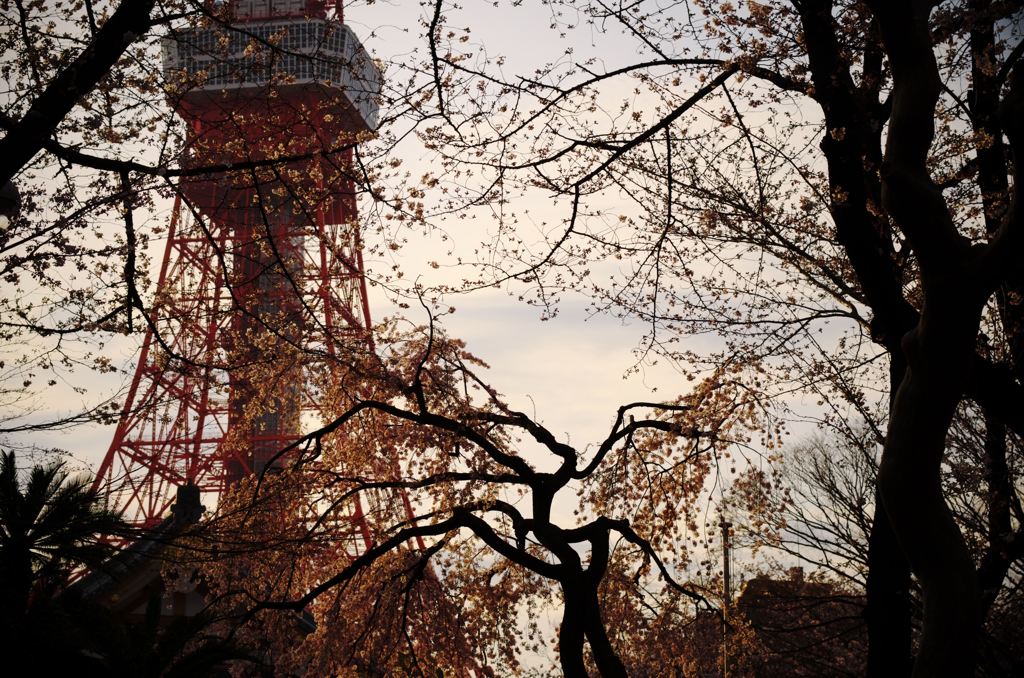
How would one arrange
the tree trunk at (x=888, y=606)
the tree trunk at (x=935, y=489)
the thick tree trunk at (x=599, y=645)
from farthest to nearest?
the thick tree trunk at (x=599, y=645)
the tree trunk at (x=888, y=606)
the tree trunk at (x=935, y=489)

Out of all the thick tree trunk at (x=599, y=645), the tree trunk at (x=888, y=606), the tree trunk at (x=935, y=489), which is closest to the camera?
the tree trunk at (x=935, y=489)

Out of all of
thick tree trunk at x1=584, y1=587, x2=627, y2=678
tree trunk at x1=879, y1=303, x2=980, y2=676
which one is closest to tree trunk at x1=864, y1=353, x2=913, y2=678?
tree trunk at x1=879, y1=303, x2=980, y2=676

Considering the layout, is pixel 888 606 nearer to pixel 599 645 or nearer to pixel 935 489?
pixel 935 489

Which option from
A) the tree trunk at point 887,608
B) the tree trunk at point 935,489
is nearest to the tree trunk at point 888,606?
the tree trunk at point 887,608

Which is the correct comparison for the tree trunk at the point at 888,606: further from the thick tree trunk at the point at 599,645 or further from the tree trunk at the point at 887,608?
the thick tree trunk at the point at 599,645

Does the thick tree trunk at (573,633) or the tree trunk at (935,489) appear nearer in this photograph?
the tree trunk at (935,489)

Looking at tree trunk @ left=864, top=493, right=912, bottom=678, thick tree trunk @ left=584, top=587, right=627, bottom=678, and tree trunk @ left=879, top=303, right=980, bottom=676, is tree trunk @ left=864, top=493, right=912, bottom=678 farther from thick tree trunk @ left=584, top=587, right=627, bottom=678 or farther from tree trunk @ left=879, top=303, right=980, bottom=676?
thick tree trunk @ left=584, top=587, right=627, bottom=678

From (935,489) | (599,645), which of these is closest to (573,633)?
(599,645)

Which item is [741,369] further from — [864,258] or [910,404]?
[910,404]

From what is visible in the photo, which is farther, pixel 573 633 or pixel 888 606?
pixel 573 633

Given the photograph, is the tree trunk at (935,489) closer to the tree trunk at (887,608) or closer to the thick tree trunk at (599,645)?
the tree trunk at (887,608)

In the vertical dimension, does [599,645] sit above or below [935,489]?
above

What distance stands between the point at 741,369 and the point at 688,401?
4.27 ft

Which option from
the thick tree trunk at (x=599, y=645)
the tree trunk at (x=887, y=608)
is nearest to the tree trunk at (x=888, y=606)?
the tree trunk at (x=887, y=608)
